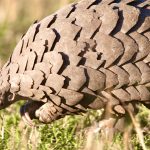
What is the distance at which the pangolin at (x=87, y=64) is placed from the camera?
2309 millimetres

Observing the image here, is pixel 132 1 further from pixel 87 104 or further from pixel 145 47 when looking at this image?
pixel 87 104

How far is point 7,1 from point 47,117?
3.94 metres

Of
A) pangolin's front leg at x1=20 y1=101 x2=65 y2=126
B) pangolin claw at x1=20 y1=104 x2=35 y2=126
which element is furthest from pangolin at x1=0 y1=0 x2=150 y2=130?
pangolin claw at x1=20 y1=104 x2=35 y2=126

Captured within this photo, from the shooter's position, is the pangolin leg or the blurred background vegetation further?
the pangolin leg

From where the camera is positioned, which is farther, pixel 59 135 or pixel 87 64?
pixel 59 135

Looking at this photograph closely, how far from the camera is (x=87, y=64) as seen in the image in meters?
2.30

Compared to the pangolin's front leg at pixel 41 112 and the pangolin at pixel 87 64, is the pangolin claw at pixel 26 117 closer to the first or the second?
the pangolin's front leg at pixel 41 112

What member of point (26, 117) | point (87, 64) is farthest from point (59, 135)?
point (87, 64)

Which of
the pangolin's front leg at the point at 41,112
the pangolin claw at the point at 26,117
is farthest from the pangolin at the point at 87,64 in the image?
the pangolin claw at the point at 26,117

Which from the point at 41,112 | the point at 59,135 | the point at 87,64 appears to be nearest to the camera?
the point at 87,64

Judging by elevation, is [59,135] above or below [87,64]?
below

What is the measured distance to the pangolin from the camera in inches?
90.9

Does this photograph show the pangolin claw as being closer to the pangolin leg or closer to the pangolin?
the pangolin leg

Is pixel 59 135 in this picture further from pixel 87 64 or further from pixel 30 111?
pixel 87 64
